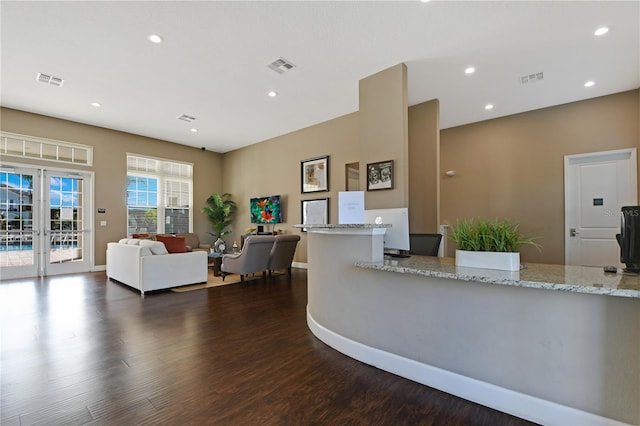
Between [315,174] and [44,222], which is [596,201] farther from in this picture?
[44,222]

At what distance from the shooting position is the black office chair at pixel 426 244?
10.5ft

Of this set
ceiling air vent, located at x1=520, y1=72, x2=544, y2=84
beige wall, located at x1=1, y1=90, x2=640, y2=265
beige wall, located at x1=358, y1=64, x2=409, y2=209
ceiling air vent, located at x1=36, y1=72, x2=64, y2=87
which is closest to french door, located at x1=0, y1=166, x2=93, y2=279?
beige wall, located at x1=1, y1=90, x2=640, y2=265

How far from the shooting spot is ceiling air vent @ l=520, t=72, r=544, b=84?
164 inches

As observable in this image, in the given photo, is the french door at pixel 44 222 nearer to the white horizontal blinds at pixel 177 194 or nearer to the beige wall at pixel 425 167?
the white horizontal blinds at pixel 177 194

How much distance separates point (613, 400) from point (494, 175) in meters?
5.10

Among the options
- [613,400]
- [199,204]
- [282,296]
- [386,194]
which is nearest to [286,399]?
[613,400]

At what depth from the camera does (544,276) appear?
5.42ft

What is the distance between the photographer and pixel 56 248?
618cm

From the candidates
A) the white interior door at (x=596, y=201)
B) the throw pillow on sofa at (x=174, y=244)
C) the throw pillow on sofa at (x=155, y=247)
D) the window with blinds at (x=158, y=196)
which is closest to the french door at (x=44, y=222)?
the window with blinds at (x=158, y=196)

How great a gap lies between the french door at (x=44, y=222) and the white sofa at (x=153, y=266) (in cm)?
204

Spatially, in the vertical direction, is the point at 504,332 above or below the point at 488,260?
below

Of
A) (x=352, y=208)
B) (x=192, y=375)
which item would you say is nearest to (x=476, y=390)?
(x=352, y=208)

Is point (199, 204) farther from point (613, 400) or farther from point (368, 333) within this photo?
point (613, 400)

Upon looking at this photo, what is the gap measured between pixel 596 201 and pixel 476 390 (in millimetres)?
5031
